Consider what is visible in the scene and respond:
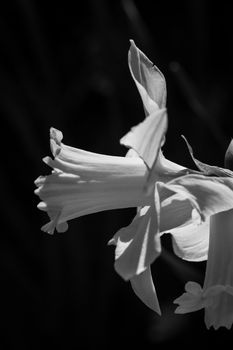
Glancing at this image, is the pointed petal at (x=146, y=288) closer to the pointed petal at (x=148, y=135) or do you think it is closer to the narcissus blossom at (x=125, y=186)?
the narcissus blossom at (x=125, y=186)

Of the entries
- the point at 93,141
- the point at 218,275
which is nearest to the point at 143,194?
the point at 218,275

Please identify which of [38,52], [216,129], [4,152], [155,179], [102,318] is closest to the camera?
[155,179]

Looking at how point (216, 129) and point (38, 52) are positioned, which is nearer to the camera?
point (216, 129)

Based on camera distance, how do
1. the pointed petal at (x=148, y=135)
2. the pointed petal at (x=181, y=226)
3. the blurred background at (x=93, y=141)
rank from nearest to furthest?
the pointed petal at (x=148, y=135) < the pointed petal at (x=181, y=226) < the blurred background at (x=93, y=141)

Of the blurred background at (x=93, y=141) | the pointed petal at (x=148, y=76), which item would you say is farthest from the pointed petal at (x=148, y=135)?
the blurred background at (x=93, y=141)

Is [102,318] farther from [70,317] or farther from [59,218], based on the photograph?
[59,218]

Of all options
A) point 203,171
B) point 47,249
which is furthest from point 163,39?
point 203,171
